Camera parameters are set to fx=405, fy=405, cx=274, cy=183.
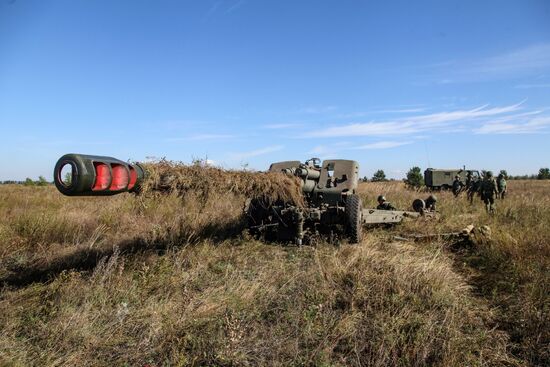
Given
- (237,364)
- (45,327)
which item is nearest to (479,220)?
(237,364)

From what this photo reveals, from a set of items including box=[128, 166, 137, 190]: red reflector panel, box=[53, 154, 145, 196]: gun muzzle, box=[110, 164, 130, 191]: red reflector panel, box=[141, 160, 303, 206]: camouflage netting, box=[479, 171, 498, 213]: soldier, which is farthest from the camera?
box=[479, 171, 498, 213]: soldier

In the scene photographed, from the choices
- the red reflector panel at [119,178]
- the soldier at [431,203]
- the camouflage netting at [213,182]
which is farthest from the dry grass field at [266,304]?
the soldier at [431,203]

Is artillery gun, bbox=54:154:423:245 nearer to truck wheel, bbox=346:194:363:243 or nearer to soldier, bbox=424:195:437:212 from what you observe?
truck wheel, bbox=346:194:363:243

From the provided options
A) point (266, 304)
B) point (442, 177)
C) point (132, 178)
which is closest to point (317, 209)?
point (266, 304)

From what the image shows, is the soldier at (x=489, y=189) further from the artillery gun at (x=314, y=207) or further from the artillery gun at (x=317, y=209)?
the artillery gun at (x=314, y=207)

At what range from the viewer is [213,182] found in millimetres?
5078

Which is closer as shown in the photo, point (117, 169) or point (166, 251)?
point (117, 169)

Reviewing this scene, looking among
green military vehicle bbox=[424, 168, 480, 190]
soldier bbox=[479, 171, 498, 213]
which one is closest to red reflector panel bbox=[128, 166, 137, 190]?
soldier bbox=[479, 171, 498, 213]

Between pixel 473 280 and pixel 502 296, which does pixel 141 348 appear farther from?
pixel 473 280

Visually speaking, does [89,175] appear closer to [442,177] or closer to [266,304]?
[266,304]

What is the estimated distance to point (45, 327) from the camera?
3270mm

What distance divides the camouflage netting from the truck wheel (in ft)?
2.77

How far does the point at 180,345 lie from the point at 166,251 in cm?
277

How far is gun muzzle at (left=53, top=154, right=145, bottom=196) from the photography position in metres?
2.95
